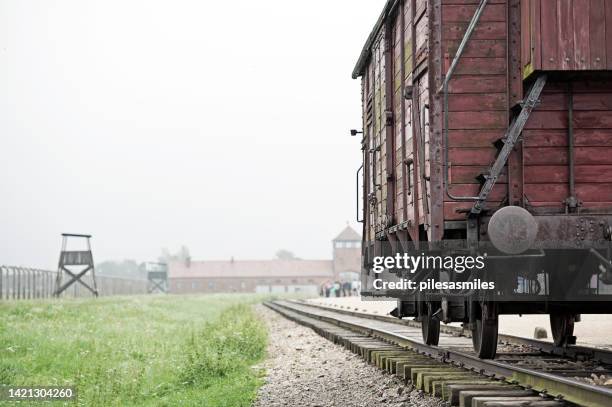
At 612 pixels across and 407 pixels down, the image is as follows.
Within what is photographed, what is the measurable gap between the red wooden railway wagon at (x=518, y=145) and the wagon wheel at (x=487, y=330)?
14 mm

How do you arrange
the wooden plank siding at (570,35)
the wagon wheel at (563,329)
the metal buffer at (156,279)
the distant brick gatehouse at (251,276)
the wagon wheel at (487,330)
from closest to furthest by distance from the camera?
the wooden plank siding at (570,35)
the wagon wheel at (487,330)
the wagon wheel at (563,329)
the metal buffer at (156,279)
the distant brick gatehouse at (251,276)

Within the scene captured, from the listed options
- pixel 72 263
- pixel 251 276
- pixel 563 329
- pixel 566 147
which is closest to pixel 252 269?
pixel 251 276

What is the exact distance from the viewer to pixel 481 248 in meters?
8.13

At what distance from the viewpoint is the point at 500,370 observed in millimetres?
7531

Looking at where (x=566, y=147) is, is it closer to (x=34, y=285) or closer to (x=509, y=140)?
(x=509, y=140)

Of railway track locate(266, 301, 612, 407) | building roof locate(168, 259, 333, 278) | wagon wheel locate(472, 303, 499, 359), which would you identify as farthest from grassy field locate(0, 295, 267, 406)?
building roof locate(168, 259, 333, 278)

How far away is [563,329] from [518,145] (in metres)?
3.19

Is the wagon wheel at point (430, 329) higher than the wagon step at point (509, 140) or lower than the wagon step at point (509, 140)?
lower

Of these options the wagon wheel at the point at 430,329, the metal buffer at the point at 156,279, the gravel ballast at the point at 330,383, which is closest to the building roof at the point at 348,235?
the metal buffer at the point at 156,279

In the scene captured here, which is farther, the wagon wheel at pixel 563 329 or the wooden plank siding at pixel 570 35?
the wagon wheel at pixel 563 329

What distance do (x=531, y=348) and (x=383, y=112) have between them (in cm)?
365

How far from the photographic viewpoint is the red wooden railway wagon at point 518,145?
7.65 m

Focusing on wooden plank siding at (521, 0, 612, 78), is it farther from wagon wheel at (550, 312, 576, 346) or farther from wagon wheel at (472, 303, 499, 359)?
wagon wheel at (550, 312, 576, 346)

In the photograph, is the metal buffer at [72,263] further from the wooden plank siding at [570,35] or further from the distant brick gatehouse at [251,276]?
the distant brick gatehouse at [251,276]
